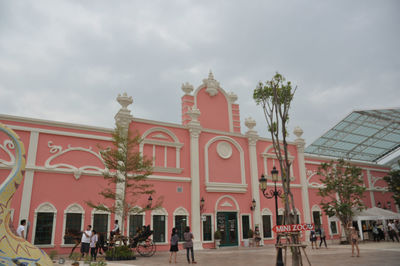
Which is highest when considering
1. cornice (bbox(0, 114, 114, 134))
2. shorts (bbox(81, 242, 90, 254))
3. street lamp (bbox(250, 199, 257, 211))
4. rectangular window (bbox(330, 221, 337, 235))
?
cornice (bbox(0, 114, 114, 134))

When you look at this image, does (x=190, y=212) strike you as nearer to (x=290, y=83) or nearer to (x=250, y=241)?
(x=250, y=241)

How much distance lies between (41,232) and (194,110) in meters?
10.8

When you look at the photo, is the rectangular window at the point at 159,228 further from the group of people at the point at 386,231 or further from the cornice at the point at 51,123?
the group of people at the point at 386,231

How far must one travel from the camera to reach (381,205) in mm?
27500

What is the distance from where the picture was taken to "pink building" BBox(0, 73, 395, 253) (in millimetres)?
15273

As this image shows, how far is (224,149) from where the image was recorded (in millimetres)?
21047

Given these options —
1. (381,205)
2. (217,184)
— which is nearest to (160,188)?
(217,184)

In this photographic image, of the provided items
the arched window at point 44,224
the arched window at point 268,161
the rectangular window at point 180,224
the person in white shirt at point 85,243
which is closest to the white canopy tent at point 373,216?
the arched window at point 268,161

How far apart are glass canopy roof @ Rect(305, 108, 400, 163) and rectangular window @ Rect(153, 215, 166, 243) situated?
17140 millimetres

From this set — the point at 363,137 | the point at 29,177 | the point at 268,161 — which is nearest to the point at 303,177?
the point at 268,161

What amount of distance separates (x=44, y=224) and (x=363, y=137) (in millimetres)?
26271

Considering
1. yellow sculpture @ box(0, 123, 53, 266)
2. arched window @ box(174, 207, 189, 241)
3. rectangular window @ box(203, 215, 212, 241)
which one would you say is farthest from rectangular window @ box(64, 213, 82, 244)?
yellow sculpture @ box(0, 123, 53, 266)

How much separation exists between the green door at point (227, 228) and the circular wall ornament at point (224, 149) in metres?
3.69

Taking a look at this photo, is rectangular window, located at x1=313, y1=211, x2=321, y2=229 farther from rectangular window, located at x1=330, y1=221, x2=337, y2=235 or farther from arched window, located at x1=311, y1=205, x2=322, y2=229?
rectangular window, located at x1=330, y1=221, x2=337, y2=235
